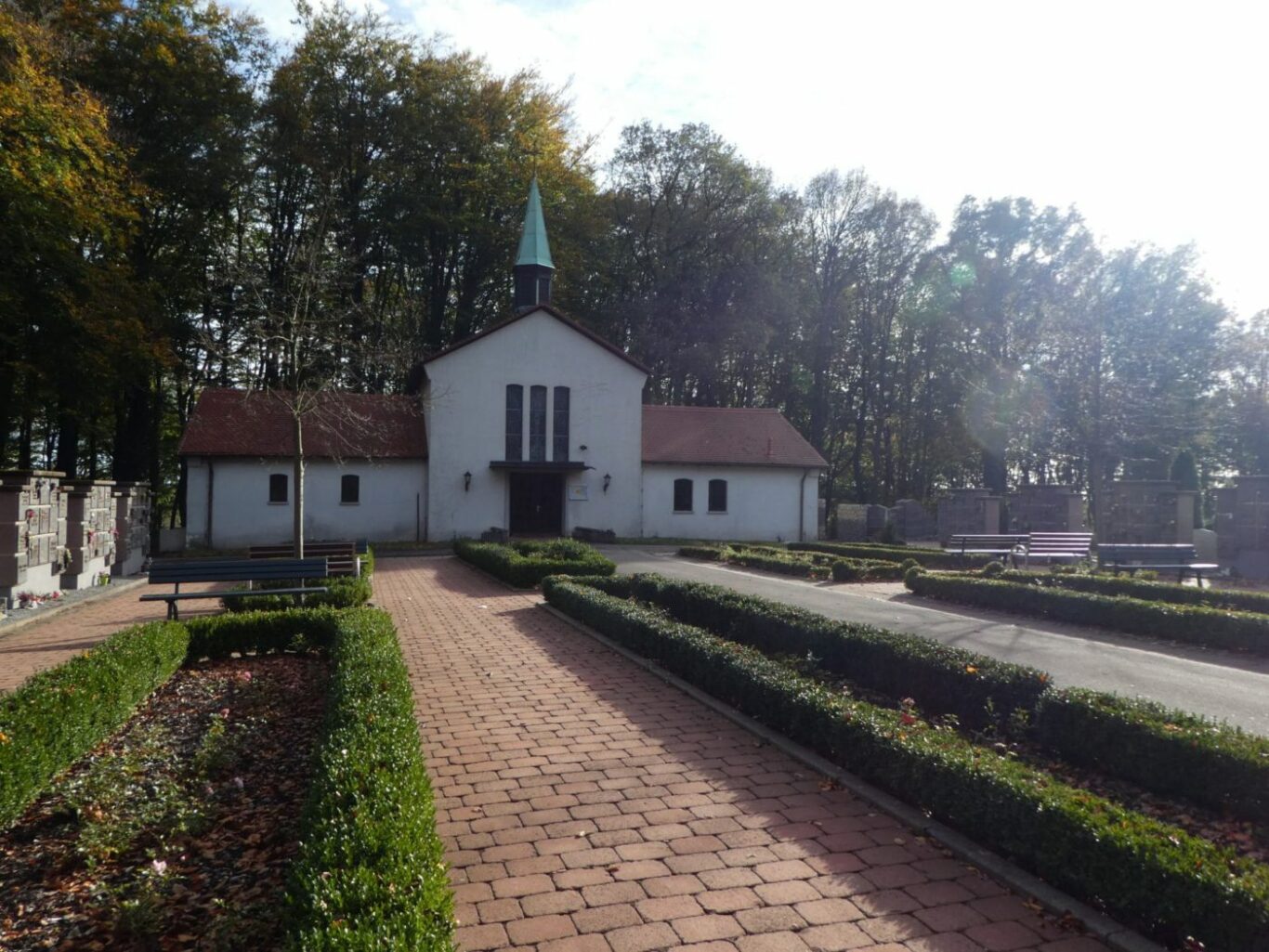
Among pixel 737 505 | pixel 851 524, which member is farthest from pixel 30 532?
pixel 851 524

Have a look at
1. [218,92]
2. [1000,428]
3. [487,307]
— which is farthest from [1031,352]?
[218,92]

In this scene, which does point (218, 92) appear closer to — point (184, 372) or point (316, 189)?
point (316, 189)

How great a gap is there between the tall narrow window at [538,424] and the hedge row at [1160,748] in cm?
2585

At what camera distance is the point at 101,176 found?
22688 mm

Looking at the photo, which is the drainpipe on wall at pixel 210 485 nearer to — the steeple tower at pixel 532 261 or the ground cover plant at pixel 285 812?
the steeple tower at pixel 532 261

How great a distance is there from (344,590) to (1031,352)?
3613cm

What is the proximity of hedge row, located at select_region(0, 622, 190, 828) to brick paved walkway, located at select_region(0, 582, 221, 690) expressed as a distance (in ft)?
5.58

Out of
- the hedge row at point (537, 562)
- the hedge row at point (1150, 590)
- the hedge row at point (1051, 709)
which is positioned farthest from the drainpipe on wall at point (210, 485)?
the hedge row at point (1150, 590)

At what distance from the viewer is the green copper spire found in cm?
3312

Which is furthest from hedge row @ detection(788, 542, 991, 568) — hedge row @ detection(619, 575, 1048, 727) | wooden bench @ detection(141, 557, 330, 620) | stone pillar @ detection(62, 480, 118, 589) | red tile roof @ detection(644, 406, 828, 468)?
stone pillar @ detection(62, 480, 118, 589)

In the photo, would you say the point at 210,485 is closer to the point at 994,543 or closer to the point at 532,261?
the point at 532,261

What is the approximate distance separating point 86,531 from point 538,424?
16.9m

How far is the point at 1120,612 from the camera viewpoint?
11828 millimetres

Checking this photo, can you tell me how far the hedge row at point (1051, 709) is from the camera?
16.0 ft
